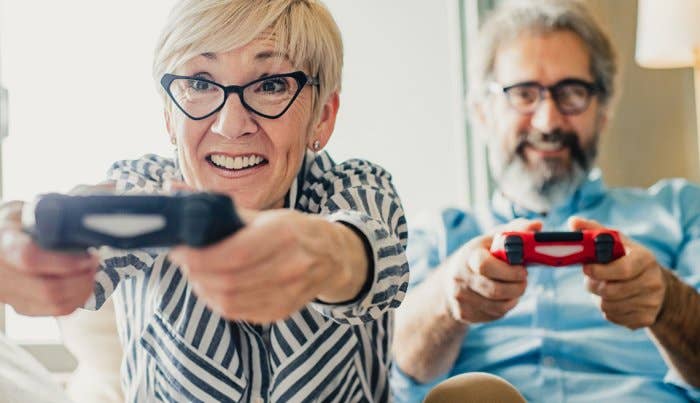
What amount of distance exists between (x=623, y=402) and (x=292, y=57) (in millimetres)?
940

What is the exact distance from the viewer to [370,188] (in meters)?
1.12

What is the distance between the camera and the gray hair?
2.02 meters

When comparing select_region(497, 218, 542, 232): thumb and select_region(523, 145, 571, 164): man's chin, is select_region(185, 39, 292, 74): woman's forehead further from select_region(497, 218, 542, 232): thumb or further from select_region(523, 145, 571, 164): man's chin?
select_region(523, 145, 571, 164): man's chin

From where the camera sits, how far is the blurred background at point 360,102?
2.24 m

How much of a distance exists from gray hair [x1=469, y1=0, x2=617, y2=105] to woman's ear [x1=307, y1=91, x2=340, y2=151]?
3.00ft

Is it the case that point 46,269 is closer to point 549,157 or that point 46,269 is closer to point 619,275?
point 619,275

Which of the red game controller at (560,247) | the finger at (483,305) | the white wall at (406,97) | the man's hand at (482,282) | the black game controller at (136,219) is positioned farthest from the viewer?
the white wall at (406,97)

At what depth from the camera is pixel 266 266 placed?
0.63 metres

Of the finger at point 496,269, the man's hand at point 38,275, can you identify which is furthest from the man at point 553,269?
the man's hand at point 38,275

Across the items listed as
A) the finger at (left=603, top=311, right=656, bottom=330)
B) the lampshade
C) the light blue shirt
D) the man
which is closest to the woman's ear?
the man

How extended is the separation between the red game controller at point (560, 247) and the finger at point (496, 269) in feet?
0.08

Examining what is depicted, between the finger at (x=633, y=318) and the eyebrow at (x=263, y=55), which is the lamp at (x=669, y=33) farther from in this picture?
the eyebrow at (x=263, y=55)

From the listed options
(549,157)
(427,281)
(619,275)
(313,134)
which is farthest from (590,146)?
(313,134)

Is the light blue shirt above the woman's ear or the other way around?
the other way around
